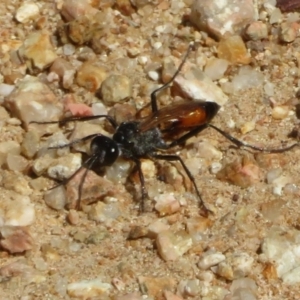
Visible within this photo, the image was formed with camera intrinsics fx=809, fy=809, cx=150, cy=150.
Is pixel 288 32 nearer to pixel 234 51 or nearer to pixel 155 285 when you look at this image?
pixel 234 51

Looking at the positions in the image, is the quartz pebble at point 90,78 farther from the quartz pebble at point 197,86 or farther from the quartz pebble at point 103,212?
the quartz pebble at point 103,212

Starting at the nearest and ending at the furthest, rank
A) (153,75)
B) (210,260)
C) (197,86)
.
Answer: (210,260)
(197,86)
(153,75)

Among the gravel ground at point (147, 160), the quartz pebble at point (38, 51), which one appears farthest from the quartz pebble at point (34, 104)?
the quartz pebble at point (38, 51)

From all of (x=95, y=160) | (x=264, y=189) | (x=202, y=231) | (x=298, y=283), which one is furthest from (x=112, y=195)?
(x=298, y=283)

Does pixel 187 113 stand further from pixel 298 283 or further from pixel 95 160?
pixel 298 283

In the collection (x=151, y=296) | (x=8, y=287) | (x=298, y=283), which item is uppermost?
(x=298, y=283)

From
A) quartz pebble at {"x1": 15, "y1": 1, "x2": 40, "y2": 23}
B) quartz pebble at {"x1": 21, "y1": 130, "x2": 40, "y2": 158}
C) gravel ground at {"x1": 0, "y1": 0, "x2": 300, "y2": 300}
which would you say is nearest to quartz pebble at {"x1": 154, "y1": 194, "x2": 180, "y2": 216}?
gravel ground at {"x1": 0, "y1": 0, "x2": 300, "y2": 300}

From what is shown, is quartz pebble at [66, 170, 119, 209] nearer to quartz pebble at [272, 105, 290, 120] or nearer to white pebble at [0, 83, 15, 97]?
white pebble at [0, 83, 15, 97]

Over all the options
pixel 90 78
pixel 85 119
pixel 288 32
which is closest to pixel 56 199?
pixel 85 119

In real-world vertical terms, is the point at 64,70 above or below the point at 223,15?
below
